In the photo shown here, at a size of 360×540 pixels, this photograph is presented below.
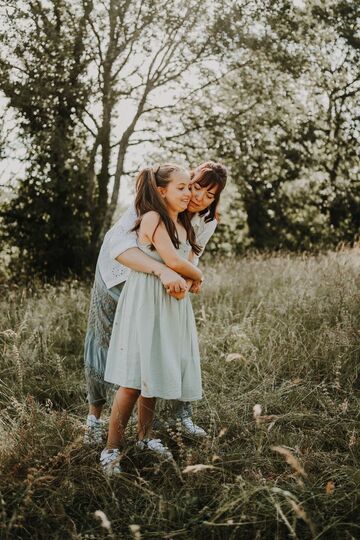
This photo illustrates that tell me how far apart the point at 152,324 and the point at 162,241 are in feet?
1.29

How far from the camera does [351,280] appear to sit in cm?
534

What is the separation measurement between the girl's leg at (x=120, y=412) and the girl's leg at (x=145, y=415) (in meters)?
0.07

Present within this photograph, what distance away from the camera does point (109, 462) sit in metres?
2.83

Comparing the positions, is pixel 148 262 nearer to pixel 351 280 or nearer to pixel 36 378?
pixel 36 378

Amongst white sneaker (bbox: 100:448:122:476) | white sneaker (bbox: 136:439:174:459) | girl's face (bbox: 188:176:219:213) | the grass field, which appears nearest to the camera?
the grass field

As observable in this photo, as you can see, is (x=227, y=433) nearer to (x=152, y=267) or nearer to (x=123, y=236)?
(x=152, y=267)

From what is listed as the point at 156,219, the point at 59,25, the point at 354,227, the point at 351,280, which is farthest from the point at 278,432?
the point at 354,227

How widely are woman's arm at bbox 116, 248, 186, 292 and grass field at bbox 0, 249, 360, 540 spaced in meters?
0.47

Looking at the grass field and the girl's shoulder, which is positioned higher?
the girl's shoulder

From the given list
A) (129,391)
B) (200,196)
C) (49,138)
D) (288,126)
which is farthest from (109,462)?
(288,126)

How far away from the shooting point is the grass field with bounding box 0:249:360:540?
245cm

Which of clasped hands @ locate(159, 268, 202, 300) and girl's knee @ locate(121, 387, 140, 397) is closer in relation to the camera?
clasped hands @ locate(159, 268, 202, 300)

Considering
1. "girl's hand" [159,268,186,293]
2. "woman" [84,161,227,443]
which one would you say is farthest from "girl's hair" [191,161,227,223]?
"girl's hand" [159,268,186,293]

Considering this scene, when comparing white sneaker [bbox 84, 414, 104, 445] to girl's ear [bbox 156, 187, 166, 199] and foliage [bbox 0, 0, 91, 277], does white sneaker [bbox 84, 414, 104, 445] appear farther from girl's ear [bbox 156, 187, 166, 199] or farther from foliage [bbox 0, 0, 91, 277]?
foliage [bbox 0, 0, 91, 277]
